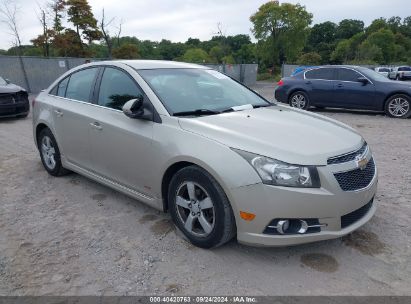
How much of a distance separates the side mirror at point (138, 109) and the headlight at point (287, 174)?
1293mm

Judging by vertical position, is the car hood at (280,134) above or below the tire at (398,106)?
above

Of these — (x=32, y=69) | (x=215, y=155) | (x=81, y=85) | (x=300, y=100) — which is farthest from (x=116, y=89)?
(x=32, y=69)

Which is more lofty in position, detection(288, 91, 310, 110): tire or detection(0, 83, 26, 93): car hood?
detection(0, 83, 26, 93): car hood

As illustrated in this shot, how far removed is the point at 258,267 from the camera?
2977mm

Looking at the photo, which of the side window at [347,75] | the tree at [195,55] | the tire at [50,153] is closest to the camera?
the tire at [50,153]

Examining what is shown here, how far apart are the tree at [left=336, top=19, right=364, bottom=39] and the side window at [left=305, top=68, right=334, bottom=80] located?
327 ft

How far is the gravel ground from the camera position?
2752 mm

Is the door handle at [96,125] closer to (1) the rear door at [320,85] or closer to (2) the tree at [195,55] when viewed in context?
(1) the rear door at [320,85]

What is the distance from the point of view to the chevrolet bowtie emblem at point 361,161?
306cm

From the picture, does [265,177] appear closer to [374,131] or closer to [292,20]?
[374,131]

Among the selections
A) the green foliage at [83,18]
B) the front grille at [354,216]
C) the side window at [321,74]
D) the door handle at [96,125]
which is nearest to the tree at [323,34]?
the green foliage at [83,18]

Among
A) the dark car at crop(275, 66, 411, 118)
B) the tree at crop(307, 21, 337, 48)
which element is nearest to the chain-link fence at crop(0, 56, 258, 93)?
the dark car at crop(275, 66, 411, 118)

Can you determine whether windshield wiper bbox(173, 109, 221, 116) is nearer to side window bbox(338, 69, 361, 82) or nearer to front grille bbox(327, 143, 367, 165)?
front grille bbox(327, 143, 367, 165)

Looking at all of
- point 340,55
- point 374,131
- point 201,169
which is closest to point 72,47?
point 374,131
